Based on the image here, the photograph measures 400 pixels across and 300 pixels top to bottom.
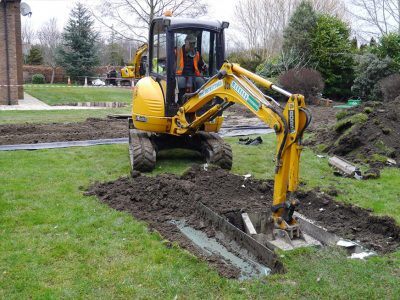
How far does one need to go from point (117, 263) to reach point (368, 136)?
7487 millimetres

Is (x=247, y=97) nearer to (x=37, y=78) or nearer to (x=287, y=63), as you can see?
(x=287, y=63)

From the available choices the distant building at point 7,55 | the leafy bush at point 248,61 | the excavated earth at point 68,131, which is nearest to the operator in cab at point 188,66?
the excavated earth at point 68,131

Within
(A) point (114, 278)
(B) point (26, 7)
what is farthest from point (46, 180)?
(B) point (26, 7)

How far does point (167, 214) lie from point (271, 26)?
40652 millimetres

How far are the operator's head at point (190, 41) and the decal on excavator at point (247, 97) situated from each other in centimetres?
218

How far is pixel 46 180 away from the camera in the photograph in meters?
7.85

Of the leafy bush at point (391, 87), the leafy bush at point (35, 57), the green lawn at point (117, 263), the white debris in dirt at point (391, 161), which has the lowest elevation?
the green lawn at point (117, 263)

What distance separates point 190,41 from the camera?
8.45m

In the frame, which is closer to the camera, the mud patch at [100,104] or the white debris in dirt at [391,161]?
the white debris in dirt at [391,161]

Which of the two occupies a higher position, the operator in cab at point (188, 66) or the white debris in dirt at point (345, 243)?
the operator in cab at point (188, 66)

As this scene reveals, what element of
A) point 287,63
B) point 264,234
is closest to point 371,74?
point 287,63

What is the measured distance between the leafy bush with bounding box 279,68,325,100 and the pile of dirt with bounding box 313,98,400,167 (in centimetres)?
1063

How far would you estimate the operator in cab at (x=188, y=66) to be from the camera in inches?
332

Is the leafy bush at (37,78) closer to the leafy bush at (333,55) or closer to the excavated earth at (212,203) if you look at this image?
the leafy bush at (333,55)
